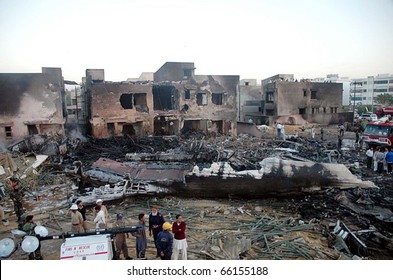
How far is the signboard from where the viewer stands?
548 cm

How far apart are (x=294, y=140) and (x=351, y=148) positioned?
10.1ft

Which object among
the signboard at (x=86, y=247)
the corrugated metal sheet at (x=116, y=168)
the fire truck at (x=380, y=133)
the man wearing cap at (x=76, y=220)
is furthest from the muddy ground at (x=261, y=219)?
the fire truck at (x=380, y=133)

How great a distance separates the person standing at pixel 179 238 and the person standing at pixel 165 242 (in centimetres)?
10

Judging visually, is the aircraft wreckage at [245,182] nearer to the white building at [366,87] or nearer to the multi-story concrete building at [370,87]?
the white building at [366,87]

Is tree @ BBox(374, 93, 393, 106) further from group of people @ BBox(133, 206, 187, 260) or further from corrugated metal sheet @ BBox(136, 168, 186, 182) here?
group of people @ BBox(133, 206, 187, 260)

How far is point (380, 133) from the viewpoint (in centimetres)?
1495

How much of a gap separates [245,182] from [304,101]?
2098 centimetres

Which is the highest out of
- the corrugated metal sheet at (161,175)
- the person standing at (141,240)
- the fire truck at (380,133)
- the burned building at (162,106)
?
the burned building at (162,106)

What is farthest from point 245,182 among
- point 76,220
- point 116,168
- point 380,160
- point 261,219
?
point 380,160

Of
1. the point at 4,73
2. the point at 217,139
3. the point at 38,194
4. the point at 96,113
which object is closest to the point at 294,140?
the point at 217,139

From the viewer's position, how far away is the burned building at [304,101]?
28.2 metres

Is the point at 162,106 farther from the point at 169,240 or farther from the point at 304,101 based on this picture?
the point at 169,240
